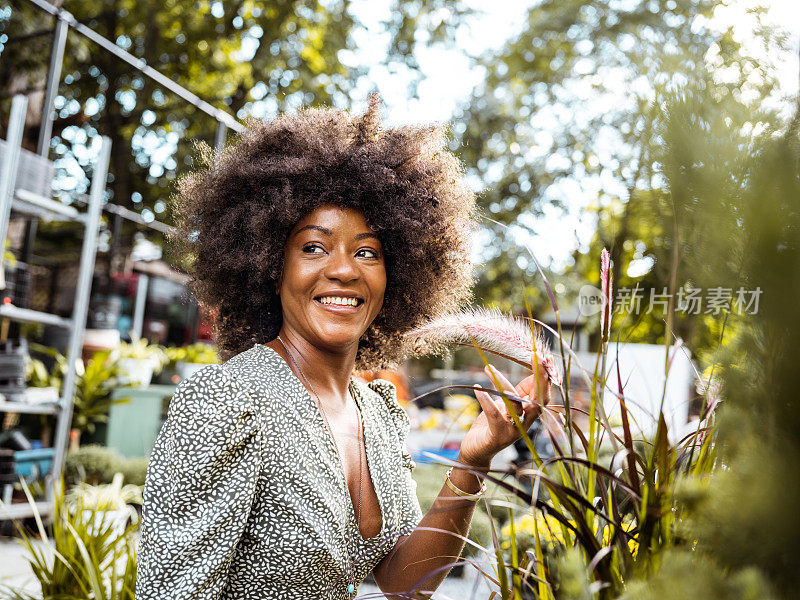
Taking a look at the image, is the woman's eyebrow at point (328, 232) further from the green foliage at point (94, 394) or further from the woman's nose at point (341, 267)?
the green foliage at point (94, 394)

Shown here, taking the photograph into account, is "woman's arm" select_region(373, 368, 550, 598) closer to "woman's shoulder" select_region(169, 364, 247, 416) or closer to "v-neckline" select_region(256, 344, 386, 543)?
"v-neckline" select_region(256, 344, 386, 543)

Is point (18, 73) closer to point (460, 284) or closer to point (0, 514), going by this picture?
point (0, 514)

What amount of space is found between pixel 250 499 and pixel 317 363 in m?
0.48

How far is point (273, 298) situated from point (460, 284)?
62 cm

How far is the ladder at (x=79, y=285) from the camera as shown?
4977mm

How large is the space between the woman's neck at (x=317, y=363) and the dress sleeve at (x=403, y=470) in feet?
0.88

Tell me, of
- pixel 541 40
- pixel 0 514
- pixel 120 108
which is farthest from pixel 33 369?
pixel 541 40

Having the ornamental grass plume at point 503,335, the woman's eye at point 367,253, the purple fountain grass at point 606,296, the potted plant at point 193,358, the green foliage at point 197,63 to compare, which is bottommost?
the potted plant at point 193,358

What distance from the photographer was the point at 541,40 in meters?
12.0

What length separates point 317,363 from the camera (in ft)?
6.23

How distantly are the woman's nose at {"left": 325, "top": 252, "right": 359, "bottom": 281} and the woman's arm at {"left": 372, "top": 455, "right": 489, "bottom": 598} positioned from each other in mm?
554

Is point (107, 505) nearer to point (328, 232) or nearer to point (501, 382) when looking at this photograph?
point (328, 232)

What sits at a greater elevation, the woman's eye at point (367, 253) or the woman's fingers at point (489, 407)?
the woman's eye at point (367, 253)

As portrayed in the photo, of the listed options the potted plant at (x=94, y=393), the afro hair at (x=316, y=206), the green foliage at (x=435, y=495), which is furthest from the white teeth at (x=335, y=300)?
the potted plant at (x=94, y=393)
